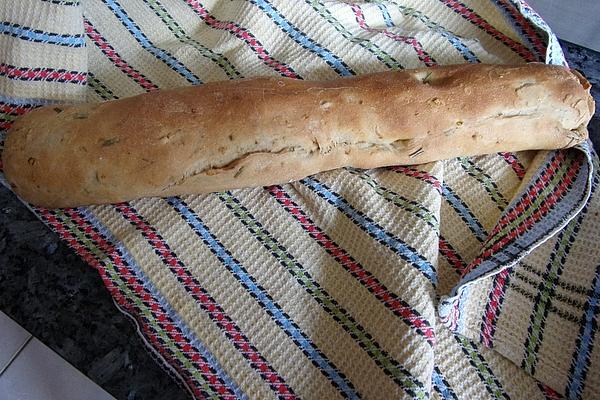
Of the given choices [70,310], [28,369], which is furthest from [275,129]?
[28,369]

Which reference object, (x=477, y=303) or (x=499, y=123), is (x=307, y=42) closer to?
(x=499, y=123)

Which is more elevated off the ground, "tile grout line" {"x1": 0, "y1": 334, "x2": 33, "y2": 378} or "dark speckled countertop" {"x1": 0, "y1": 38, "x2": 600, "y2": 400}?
"dark speckled countertop" {"x1": 0, "y1": 38, "x2": 600, "y2": 400}

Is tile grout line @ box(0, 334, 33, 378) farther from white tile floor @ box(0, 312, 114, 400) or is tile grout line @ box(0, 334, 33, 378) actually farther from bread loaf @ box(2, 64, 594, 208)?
bread loaf @ box(2, 64, 594, 208)

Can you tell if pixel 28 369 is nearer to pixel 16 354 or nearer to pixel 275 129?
pixel 16 354

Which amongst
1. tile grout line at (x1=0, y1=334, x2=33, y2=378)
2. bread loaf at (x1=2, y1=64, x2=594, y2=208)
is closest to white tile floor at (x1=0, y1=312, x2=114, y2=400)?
tile grout line at (x1=0, y1=334, x2=33, y2=378)

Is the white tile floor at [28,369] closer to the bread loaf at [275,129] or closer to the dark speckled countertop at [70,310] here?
the dark speckled countertop at [70,310]

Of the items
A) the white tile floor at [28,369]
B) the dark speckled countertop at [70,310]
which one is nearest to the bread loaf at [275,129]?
the dark speckled countertop at [70,310]
